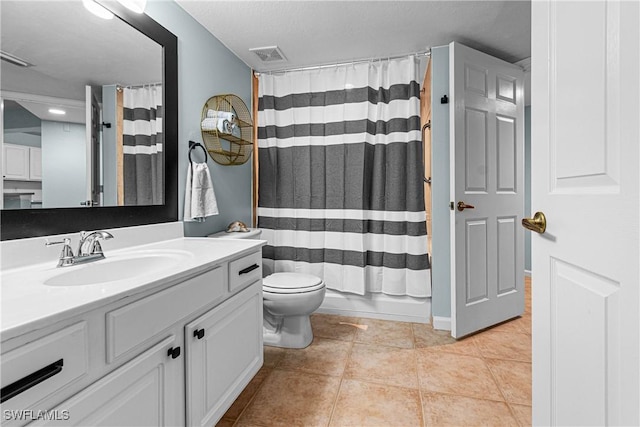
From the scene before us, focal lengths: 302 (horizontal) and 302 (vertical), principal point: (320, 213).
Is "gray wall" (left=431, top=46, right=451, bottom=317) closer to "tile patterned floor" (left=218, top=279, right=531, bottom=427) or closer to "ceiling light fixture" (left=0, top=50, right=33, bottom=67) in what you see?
"tile patterned floor" (left=218, top=279, right=531, bottom=427)

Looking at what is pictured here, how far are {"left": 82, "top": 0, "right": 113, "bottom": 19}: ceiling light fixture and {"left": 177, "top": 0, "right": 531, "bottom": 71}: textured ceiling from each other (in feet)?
1.90

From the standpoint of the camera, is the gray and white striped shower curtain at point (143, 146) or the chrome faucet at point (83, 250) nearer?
the chrome faucet at point (83, 250)

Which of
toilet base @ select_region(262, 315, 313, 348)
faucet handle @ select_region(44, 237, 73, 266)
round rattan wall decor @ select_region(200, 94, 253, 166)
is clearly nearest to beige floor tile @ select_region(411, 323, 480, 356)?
toilet base @ select_region(262, 315, 313, 348)

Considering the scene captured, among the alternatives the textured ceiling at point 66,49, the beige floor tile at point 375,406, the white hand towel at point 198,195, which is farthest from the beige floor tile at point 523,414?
the textured ceiling at point 66,49

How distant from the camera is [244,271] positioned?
135cm

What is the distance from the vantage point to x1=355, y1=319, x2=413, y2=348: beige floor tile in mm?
2092

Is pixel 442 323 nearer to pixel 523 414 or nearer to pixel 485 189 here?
pixel 523 414

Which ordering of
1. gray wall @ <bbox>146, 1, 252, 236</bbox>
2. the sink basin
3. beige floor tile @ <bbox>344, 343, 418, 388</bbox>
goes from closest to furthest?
the sink basin, beige floor tile @ <bbox>344, 343, 418, 388</bbox>, gray wall @ <bbox>146, 1, 252, 236</bbox>

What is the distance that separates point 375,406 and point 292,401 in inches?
15.9

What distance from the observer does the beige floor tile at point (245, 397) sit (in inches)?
55.2
